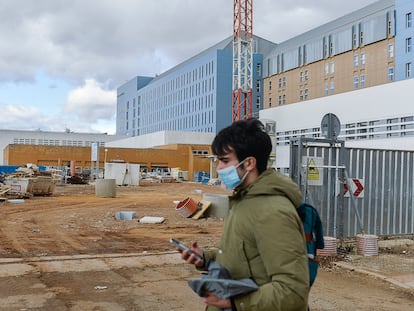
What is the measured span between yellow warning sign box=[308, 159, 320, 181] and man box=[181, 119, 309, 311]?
26.2 feet

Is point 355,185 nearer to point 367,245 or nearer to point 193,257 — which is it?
point 367,245

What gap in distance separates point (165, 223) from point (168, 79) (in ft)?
275

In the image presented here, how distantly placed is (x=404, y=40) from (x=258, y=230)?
177 ft

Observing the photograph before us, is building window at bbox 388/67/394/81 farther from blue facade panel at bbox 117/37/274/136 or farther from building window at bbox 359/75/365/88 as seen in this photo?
blue facade panel at bbox 117/37/274/136

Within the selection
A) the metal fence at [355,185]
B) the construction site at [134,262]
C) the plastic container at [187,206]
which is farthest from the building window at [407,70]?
the plastic container at [187,206]

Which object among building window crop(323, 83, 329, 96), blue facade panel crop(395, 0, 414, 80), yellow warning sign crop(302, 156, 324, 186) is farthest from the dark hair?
building window crop(323, 83, 329, 96)

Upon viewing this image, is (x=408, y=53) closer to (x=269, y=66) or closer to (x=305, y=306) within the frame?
(x=269, y=66)

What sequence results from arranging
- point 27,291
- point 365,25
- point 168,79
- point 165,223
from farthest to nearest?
point 168,79 → point 365,25 → point 165,223 → point 27,291

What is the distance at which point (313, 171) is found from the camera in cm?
1031

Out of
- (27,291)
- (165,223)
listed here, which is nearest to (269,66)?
(165,223)

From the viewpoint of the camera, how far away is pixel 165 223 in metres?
17.3

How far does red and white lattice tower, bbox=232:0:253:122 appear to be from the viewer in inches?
2798

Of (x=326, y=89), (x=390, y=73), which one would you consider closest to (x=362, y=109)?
(x=390, y=73)

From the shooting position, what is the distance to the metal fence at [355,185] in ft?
33.9
